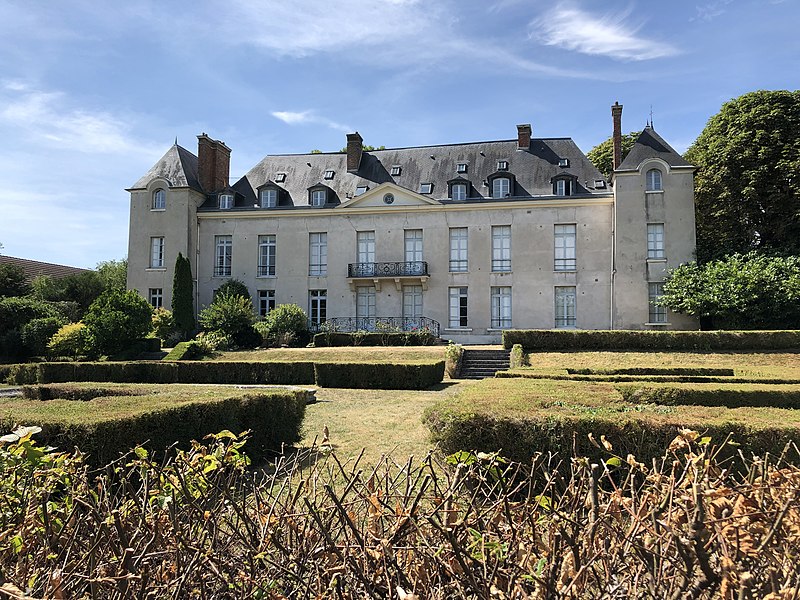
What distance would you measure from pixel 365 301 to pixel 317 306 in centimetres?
221

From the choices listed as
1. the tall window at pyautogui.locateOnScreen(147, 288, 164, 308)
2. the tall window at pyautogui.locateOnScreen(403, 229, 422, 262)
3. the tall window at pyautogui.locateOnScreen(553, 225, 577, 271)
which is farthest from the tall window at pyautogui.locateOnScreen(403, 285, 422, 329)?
the tall window at pyautogui.locateOnScreen(147, 288, 164, 308)

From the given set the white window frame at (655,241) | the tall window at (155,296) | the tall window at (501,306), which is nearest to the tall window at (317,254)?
the tall window at (155,296)

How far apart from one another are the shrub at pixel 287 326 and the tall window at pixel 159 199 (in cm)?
807

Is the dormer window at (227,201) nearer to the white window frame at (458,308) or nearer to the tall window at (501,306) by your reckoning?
the white window frame at (458,308)

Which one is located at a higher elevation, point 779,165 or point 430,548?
point 779,165

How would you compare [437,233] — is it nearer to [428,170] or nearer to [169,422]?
[428,170]

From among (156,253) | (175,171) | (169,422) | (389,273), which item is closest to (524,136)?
(389,273)

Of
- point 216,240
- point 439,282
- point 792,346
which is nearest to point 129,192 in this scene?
point 216,240

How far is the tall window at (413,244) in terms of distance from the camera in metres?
26.0

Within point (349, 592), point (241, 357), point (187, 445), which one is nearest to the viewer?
point (349, 592)

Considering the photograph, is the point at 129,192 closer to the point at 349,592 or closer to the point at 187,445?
the point at 187,445

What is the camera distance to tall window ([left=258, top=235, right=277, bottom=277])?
88.9ft

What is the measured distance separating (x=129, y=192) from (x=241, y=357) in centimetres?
1266

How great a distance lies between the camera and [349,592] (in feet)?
5.06
